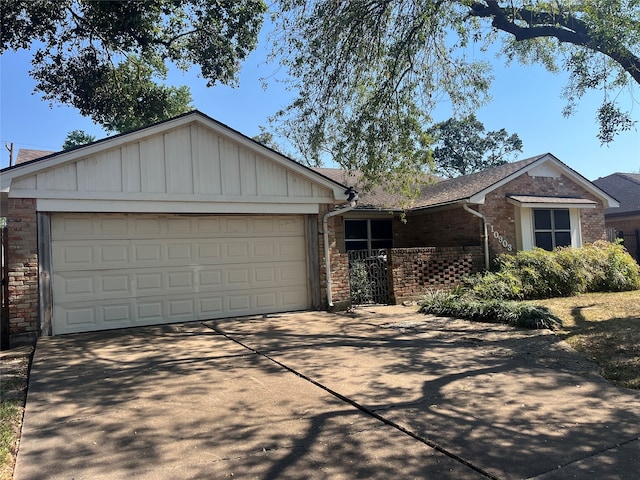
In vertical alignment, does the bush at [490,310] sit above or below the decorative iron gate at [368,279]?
below

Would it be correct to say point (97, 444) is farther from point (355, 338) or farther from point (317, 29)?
point (317, 29)

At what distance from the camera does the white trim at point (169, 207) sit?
27.1ft

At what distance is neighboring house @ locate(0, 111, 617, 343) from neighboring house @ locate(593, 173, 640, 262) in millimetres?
11893

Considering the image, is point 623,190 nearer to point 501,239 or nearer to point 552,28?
point 501,239

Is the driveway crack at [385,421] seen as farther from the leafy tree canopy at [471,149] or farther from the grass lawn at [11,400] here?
the leafy tree canopy at [471,149]

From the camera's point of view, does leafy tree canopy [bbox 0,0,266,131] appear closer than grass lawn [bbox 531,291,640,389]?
No

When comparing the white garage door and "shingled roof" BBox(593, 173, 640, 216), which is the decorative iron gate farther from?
"shingled roof" BBox(593, 173, 640, 216)

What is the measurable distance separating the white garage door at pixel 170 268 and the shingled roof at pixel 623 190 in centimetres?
1539

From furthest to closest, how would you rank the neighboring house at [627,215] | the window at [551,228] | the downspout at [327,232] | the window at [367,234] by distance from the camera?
the neighboring house at [627,215] < the window at [367,234] < the window at [551,228] < the downspout at [327,232]

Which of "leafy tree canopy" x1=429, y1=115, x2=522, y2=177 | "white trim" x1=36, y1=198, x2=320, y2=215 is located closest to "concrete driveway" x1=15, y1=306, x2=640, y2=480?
"white trim" x1=36, y1=198, x2=320, y2=215

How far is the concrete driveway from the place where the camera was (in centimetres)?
326

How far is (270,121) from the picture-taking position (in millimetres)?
11453

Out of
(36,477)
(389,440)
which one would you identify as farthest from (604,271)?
(36,477)

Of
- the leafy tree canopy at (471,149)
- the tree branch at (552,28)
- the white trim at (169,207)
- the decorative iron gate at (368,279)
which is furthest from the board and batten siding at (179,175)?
the leafy tree canopy at (471,149)
